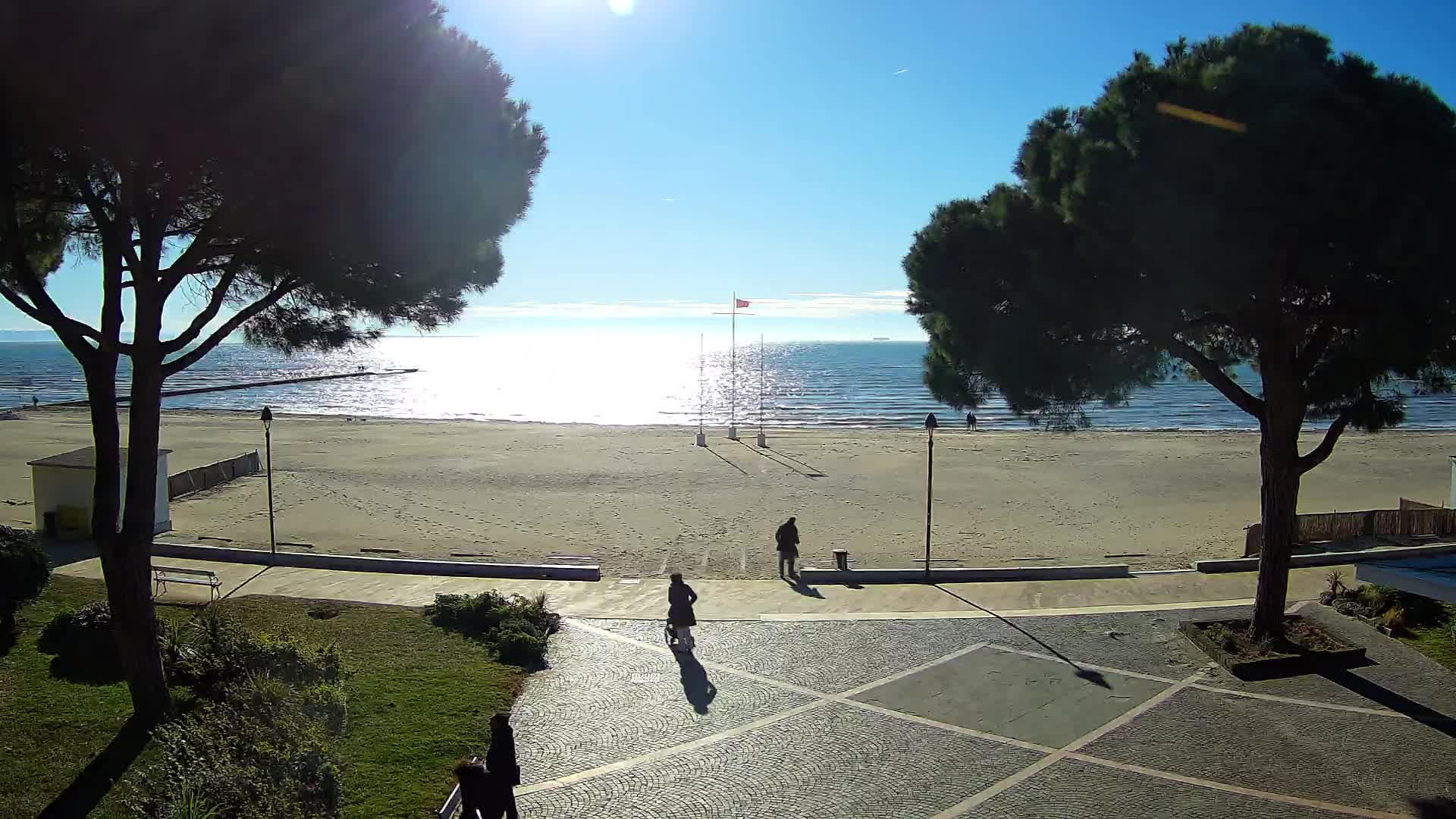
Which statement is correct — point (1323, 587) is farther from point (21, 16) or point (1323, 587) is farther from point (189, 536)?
point (189, 536)

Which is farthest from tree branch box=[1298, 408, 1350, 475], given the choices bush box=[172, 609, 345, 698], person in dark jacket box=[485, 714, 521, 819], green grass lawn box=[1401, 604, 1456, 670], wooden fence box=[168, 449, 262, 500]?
wooden fence box=[168, 449, 262, 500]

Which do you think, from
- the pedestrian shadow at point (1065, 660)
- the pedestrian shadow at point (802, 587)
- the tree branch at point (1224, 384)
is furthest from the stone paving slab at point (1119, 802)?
the pedestrian shadow at point (802, 587)

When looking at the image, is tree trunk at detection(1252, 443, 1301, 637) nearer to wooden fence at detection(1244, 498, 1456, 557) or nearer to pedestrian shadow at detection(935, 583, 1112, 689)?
pedestrian shadow at detection(935, 583, 1112, 689)

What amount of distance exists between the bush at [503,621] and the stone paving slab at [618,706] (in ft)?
1.23

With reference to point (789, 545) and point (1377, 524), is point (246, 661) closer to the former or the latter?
point (789, 545)

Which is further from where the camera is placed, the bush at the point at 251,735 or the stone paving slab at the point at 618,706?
the stone paving slab at the point at 618,706

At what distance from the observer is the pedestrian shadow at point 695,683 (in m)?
10.0

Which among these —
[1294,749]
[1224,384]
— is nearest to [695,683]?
[1294,749]

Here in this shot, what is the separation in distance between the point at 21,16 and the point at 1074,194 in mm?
10459

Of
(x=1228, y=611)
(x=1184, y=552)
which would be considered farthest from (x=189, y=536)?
(x=1184, y=552)

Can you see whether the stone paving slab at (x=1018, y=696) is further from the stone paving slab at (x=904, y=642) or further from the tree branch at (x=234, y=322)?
the tree branch at (x=234, y=322)

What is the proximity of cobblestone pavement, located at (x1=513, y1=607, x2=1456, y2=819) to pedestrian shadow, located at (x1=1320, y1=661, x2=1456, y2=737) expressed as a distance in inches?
1.1

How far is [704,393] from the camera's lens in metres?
106

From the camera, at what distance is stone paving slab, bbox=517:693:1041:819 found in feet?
25.3
